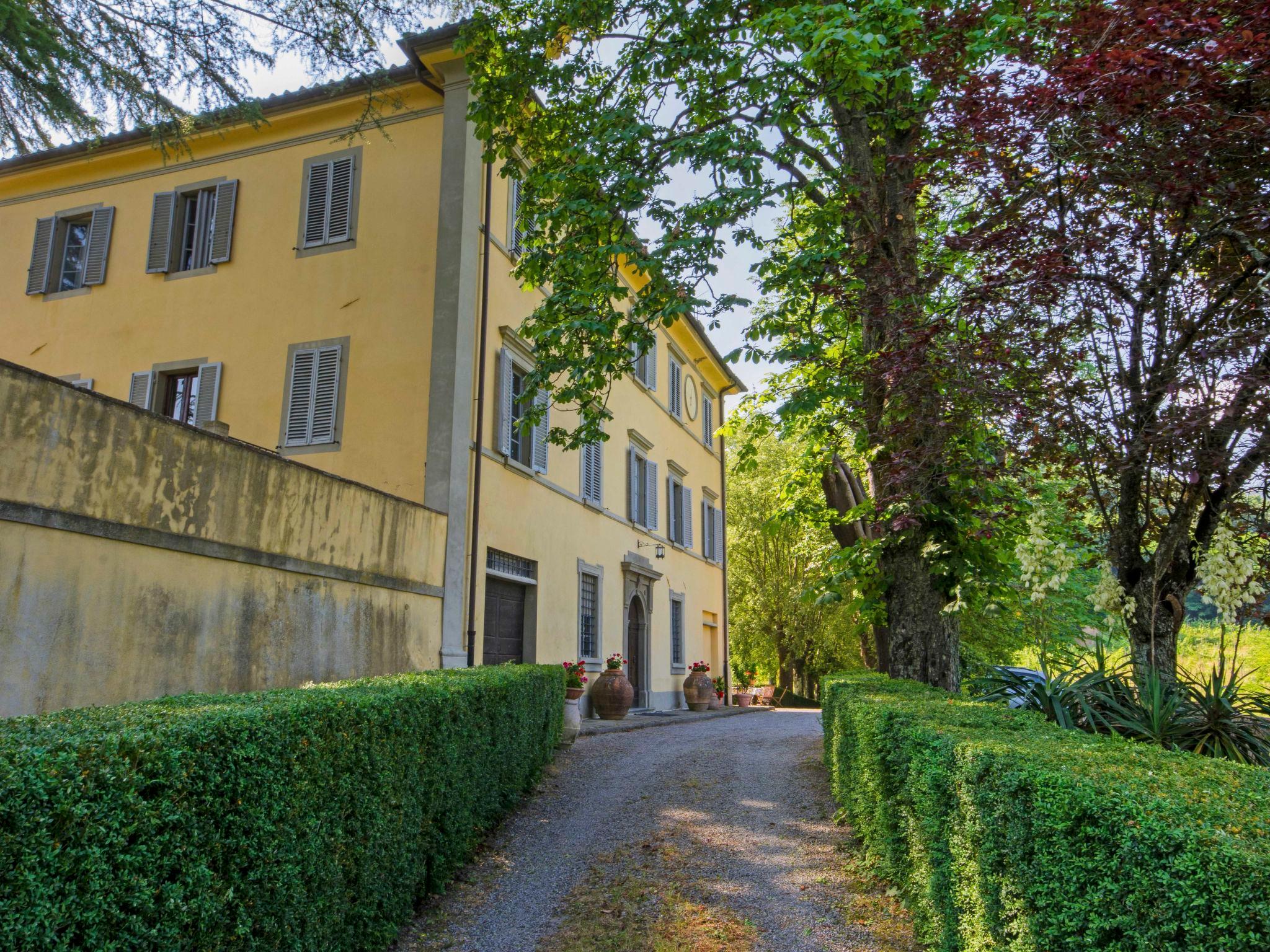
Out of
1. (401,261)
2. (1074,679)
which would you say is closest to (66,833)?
(1074,679)

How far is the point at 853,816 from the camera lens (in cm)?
625

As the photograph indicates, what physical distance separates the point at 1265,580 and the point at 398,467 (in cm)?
951

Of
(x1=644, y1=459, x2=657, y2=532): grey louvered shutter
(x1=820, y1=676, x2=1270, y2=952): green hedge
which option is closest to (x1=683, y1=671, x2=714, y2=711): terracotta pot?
(x1=644, y1=459, x2=657, y2=532): grey louvered shutter

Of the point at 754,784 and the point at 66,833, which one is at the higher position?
the point at 66,833

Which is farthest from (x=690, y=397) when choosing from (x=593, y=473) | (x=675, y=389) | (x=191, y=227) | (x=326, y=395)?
(x=191, y=227)

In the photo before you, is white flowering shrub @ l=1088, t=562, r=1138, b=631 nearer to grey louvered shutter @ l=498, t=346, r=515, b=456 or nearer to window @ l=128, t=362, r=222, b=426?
grey louvered shutter @ l=498, t=346, r=515, b=456

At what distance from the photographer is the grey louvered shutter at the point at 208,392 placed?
503 inches

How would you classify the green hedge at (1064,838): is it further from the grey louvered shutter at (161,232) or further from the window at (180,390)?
the grey louvered shutter at (161,232)

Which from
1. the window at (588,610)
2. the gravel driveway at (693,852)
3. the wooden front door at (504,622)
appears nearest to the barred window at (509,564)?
the wooden front door at (504,622)

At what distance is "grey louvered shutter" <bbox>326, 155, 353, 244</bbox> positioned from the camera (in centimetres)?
1292

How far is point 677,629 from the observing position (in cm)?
2108

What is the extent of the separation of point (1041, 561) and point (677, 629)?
15.9 meters

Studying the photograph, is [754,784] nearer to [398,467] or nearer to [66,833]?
[398,467]

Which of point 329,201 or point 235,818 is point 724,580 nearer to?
point 329,201
